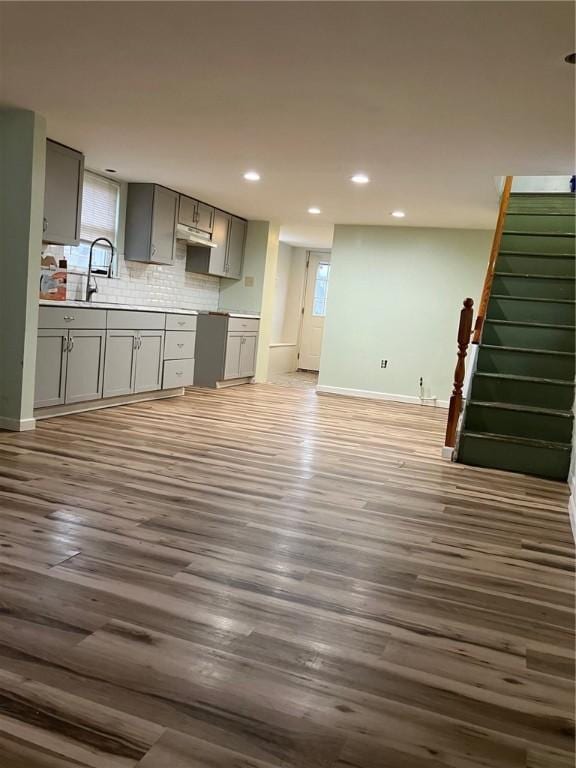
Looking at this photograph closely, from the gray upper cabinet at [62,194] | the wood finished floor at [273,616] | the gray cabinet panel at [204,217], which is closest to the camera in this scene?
the wood finished floor at [273,616]

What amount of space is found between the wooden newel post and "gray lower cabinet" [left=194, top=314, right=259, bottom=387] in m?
3.64

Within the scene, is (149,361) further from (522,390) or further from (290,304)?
(290,304)

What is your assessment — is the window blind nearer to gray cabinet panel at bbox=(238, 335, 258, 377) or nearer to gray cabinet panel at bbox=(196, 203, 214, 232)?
gray cabinet panel at bbox=(196, 203, 214, 232)

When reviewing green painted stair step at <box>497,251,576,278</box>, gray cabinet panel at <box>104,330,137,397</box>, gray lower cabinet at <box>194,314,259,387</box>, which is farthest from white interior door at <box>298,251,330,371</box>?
gray cabinet panel at <box>104,330,137,397</box>

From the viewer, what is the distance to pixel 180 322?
22.0ft

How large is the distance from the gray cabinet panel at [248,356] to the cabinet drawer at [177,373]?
1329mm

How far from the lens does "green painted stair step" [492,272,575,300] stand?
5504 mm

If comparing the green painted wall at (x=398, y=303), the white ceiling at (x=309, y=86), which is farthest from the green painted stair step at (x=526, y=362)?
the green painted wall at (x=398, y=303)

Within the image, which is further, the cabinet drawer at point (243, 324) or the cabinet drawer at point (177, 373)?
the cabinet drawer at point (243, 324)

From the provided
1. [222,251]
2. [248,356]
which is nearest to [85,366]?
[222,251]

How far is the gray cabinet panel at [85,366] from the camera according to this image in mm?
5074

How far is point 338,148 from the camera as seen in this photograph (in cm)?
445

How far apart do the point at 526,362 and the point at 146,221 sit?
13.2ft

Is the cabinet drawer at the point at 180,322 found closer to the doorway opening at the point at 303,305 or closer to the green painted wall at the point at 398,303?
the green painted wall at the point at 398,303
